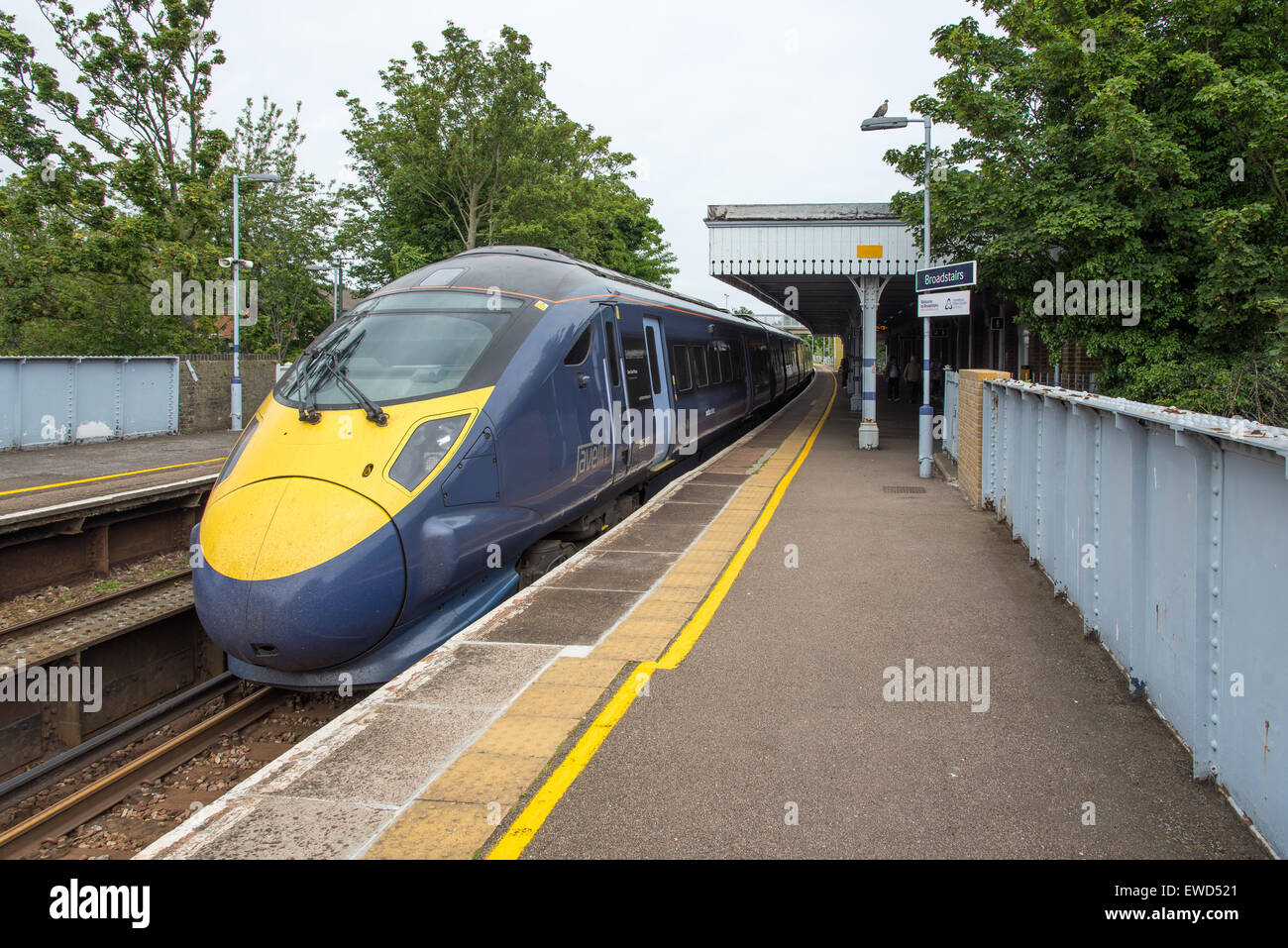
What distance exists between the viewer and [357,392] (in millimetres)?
6570

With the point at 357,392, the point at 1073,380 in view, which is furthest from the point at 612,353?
the point at 1073,380

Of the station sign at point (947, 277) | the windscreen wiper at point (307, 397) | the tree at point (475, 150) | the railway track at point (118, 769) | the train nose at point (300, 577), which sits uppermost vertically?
the tree at point (475, 150)

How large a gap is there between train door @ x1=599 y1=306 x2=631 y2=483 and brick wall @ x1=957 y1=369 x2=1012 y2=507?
4.57 m

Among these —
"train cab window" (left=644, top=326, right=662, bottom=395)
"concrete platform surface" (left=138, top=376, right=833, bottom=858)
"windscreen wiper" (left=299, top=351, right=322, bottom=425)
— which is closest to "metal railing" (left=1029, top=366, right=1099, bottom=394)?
"train cab window" (left=644, top=326, right=662, bottom=395)

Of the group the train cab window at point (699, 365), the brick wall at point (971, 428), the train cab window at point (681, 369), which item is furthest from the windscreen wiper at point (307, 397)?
the brick wall at point (971, 428)

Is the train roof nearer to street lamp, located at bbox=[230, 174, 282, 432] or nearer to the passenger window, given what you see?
the passenger window

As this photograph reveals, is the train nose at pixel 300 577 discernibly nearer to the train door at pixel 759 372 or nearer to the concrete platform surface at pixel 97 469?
the concrete platform surface at pixel 97 469

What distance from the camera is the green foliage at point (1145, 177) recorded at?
12.4 meters

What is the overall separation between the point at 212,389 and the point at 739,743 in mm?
22456

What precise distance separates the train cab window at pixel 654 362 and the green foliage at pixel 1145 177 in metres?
6.32

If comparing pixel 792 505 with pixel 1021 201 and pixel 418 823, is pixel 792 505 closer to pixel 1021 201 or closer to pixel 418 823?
pixel 1021 201

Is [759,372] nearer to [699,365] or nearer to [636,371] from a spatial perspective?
[699,365]
